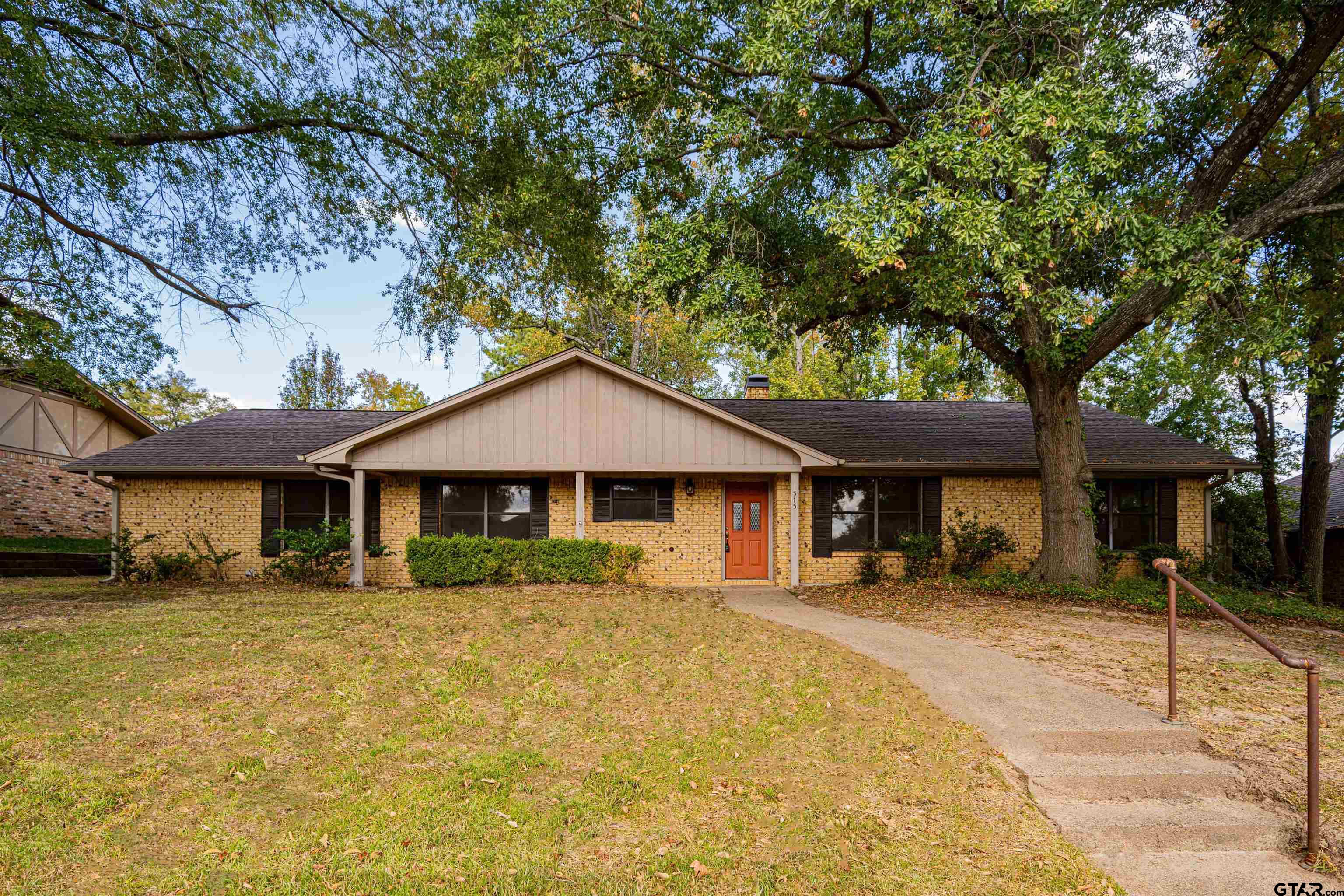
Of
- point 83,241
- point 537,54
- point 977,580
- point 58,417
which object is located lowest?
point 977,580

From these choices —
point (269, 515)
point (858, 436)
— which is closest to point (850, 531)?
point (858, 436)

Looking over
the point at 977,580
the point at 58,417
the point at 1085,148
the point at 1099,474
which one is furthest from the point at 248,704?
the point at 58,417

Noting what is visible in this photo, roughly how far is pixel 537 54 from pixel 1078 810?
1080 centimetres

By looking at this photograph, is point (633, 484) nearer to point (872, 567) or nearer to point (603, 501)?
point (603, 501)

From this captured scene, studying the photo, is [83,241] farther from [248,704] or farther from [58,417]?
[58,417]

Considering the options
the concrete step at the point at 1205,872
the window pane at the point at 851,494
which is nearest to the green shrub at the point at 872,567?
the window pane at the point at 851,494

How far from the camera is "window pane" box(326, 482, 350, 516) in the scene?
13.5 metres

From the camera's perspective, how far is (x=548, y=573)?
12.1 meters

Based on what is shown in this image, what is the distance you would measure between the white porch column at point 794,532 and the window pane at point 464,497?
642cm

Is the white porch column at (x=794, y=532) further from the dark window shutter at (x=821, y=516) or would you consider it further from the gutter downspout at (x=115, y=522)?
the gutter downspout at (x=115, y=522)

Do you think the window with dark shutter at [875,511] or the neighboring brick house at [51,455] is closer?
the window with dark shutter at [875,511]

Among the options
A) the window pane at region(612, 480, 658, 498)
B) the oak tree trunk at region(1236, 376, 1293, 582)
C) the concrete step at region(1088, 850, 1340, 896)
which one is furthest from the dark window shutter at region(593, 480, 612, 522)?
the oak tree trunk at region(1236, 376, 1293, 582)

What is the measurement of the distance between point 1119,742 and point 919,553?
8454mm

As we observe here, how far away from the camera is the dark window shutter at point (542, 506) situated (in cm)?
1324
